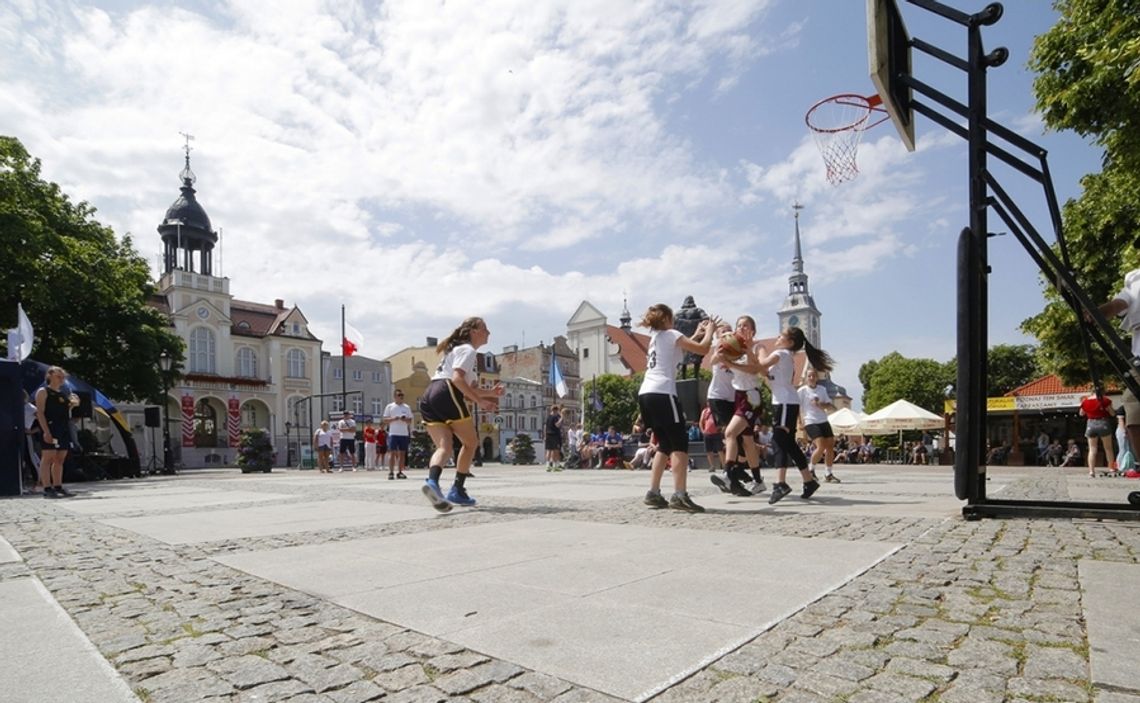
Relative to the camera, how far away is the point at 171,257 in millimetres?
54875

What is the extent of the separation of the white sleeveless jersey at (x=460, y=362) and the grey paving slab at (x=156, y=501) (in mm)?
3355

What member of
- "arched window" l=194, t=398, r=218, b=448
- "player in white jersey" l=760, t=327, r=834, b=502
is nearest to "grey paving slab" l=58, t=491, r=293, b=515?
"player in white jersey" l=760, t=327, r=834, b=502

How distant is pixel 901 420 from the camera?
26297 millimetres

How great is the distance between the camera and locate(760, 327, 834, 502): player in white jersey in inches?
279

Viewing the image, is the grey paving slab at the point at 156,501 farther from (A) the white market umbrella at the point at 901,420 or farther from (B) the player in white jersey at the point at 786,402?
(A) the white market umbrella at the point at 901,420

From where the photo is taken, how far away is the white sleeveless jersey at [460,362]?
6824mm

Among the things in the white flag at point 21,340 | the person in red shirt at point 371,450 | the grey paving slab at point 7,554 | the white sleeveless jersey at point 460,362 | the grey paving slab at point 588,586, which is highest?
the white flag at point 21,340

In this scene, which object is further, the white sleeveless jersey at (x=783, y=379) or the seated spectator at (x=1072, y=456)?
the seated spectator at (x=1072, y=456)

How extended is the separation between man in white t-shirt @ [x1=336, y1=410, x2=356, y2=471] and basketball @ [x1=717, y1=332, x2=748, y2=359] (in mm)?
17757

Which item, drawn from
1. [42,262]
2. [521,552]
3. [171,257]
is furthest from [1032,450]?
[171,257]

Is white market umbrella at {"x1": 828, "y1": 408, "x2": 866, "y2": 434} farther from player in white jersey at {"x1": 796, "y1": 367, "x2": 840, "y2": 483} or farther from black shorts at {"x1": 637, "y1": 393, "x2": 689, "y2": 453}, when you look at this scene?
black shorts at {"x1": 637, "y1": 393, "x2": 689, "y2": 453}

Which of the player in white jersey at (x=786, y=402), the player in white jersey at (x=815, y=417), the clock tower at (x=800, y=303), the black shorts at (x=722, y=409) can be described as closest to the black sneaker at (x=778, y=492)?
the player in white jersey at (x=786, y=402)

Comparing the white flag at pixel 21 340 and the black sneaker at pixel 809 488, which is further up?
the white flag at pixel 21 340

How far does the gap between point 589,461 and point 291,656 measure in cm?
2051
